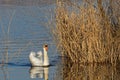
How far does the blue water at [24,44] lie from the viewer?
1220cm

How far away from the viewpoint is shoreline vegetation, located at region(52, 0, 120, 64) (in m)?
12.9

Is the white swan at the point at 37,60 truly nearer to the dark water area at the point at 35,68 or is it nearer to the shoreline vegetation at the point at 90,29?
the dark water area at the point at 35,68

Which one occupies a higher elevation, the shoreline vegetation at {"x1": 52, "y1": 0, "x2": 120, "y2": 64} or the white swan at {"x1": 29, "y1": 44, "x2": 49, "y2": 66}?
the shoreline vegetation at {"x1": 52, "y1": 0, "x2": 120, "y2": 64}

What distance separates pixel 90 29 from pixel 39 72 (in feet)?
5.38

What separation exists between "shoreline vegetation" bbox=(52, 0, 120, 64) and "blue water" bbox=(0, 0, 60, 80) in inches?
22.8

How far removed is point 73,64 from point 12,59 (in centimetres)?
159

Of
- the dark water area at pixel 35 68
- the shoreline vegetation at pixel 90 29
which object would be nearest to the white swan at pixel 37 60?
the dark water area at pixel 35 68

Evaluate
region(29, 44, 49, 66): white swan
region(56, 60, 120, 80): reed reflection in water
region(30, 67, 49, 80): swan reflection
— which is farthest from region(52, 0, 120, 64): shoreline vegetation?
region(30, 67, 49, 80): swan reflection

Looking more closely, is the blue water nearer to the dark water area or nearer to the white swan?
the dark water area

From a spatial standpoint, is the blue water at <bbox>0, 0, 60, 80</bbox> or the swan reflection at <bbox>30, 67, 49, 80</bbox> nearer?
the swan reflection at <bbox>30, 67, 49, 80</bbox>

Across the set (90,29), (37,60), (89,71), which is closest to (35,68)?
(37,60)

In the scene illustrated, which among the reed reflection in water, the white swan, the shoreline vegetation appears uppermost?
the shoreline vegetation

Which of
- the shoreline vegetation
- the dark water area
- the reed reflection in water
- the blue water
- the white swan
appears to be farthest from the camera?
the white swan

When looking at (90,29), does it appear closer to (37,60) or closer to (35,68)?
(37,60)
